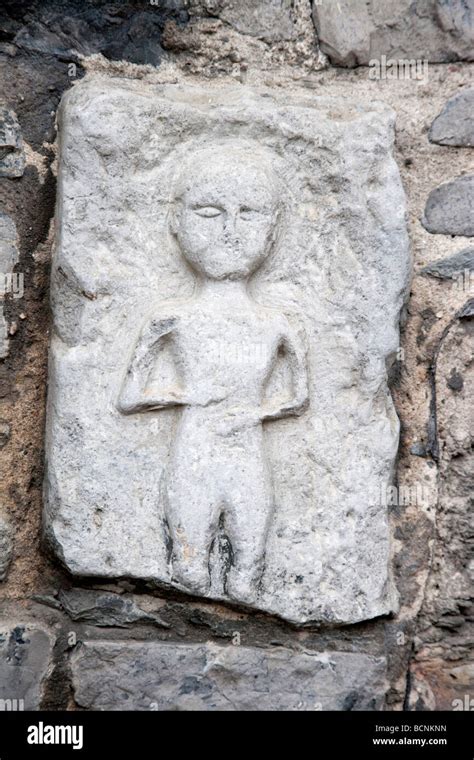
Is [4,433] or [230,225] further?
[4,433]

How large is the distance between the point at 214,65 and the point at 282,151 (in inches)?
9.5

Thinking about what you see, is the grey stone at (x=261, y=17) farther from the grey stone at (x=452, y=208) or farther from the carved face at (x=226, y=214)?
the grey stone at (x=452, y=208)

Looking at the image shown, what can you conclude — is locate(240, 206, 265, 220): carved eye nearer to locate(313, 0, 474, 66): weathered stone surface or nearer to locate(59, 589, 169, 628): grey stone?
locate(313, 0, 474, 66): weathered stone surface

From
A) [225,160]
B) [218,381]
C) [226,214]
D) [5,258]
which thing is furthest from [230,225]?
[5,258]

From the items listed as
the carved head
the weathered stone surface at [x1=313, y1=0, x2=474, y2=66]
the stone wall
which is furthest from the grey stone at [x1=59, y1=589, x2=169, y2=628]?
the weathered stone surface at [x1=313, y1=0, x2=474, y2=66]

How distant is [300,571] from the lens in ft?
5.71

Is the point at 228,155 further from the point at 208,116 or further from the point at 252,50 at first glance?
the point at 252,50

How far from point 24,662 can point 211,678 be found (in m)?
0.35

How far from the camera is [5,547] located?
179 cm

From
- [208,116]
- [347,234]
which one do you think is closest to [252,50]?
[208,116]

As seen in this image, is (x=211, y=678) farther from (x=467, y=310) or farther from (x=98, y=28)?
(x=98, y=28)

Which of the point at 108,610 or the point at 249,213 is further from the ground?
the point at 249,213

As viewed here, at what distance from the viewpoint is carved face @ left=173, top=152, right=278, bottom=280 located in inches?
66.4
